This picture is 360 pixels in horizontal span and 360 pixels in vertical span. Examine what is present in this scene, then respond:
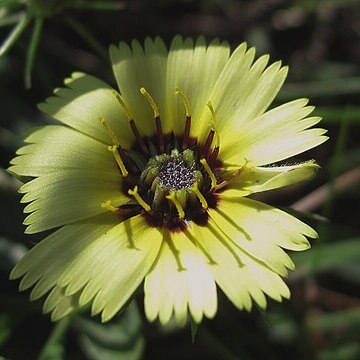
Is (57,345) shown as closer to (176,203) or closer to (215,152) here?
(176,203)

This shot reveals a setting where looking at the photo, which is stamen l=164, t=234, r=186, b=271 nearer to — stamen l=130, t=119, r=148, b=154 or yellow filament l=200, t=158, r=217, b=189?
yellow filament l=200, t=158, r=217, b=189

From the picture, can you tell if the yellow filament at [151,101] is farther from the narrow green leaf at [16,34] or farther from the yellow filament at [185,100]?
the narrow green leaf at [16,34]

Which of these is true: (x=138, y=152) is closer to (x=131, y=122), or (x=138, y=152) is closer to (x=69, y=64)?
(x=131, y=122)

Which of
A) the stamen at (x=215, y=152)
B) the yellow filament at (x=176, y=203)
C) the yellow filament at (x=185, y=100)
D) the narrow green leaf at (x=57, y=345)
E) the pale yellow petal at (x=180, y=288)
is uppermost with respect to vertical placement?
the yellow filament at (x=185, y=100)

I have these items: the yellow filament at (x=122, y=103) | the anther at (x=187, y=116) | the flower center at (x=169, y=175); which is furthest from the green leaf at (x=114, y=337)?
the yellow filament at (x=122, y=103)

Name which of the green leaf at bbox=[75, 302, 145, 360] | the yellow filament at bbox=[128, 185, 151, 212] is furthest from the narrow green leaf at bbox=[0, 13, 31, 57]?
the green leaf at bbox=[75, 302, 145, 360]

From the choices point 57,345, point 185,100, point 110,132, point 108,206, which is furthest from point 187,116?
point 57,345

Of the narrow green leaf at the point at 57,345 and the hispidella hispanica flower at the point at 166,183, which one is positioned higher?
the hispidella hispanica flower at the point at 166,183

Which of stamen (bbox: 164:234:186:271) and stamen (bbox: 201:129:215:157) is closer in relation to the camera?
stamen (bbox: 164:234:186:271)
